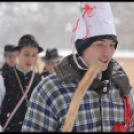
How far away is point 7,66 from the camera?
4.66 metres

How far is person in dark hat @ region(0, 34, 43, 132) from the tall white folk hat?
123cm

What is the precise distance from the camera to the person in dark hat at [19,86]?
239 cm

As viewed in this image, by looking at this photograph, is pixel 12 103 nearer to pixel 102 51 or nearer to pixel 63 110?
pixel 63 110

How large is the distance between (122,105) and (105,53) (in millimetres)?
395

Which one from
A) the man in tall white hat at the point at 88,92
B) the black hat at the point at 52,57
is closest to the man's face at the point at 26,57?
the man in tall white hat at the point at 88,92

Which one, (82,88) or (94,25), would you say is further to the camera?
(94,25)

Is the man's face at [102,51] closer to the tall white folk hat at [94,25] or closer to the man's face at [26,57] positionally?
the tall white folk hat at [94,25]

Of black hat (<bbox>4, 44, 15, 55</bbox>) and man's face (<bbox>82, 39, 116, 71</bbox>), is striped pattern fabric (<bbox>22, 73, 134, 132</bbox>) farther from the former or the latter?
black hat (<bbox>4, 44, 15, 55</bbox>)

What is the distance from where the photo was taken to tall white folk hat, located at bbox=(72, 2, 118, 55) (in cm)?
141

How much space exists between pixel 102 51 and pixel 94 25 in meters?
0.18

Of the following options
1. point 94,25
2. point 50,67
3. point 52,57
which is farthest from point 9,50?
point 94,25

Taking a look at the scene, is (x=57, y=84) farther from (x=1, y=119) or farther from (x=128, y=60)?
(x=128, y=60)

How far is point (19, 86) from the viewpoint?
102 inches

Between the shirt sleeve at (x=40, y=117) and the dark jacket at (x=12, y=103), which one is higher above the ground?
the shirt sleeve at (x=40, y=117)
